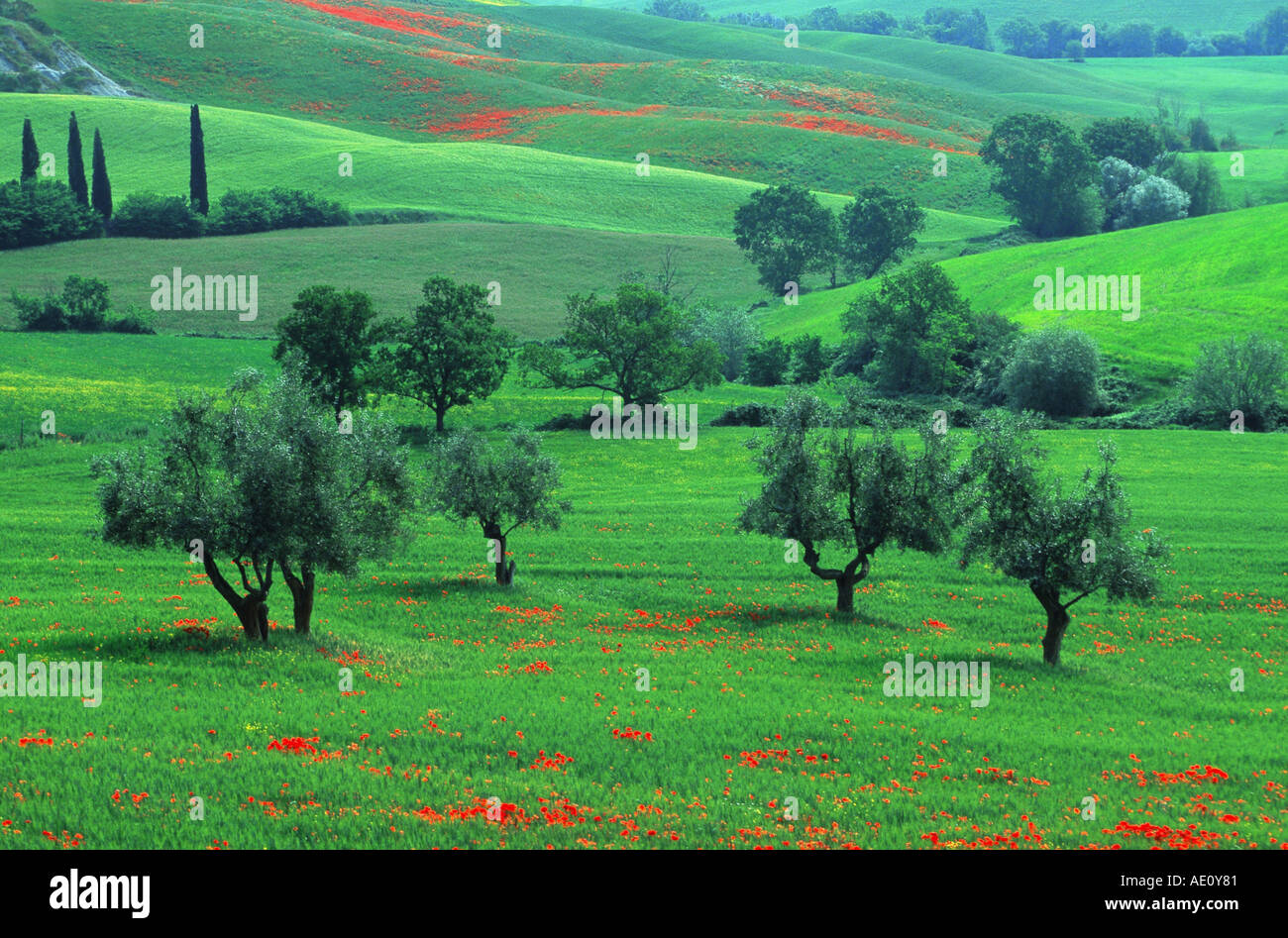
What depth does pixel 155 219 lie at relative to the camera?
129750mm

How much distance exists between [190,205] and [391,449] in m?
112

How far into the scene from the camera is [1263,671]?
33938 mm

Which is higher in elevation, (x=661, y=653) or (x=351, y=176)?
(x=351, y=176)

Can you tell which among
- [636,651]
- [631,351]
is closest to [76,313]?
[631,351]

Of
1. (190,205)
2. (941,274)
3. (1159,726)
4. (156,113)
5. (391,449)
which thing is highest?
(156,113)

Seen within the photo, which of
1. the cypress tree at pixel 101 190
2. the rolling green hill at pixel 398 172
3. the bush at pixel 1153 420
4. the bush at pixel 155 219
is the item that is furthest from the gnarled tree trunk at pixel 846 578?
→ the cypress tree at pixel 101 190

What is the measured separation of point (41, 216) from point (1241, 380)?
362 ft

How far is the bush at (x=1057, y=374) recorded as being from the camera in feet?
283

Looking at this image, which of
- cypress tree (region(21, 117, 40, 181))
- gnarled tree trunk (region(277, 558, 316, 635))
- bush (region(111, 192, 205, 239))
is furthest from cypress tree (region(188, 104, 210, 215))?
gnarled tree trunk (region(277, 558, 316, 635))

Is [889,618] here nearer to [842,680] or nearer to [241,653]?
[842,680]

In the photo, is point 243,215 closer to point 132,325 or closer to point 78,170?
point 78,170

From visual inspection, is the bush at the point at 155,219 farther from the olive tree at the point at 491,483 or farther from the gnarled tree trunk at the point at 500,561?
the gnarled tree trunk at the point at 500,561

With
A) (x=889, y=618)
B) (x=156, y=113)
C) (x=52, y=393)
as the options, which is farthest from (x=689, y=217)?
(x=889, y=618)

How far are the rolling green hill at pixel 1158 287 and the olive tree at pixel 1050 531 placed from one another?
6165 cm
